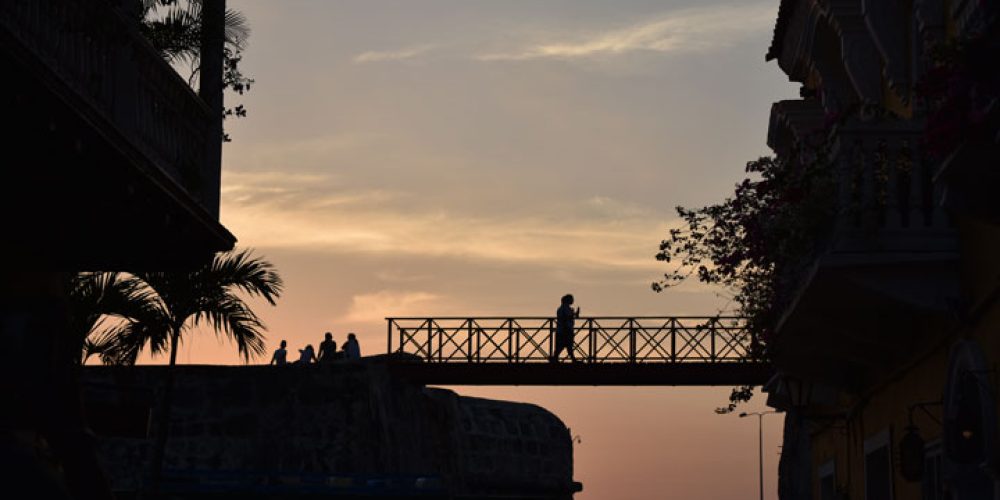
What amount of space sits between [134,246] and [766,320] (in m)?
6.04

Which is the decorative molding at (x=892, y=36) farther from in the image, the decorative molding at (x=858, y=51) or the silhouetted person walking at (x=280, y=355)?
the silhouetted person walking at (x=280, y=355)

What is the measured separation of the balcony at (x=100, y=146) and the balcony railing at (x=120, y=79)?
10 millimetres

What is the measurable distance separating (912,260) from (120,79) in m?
5.42

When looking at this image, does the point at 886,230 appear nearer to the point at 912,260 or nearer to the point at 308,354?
the point at 912,260

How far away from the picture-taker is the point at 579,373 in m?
34.5

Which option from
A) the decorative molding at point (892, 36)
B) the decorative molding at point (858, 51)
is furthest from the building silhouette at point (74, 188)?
the decorative molding at point (858, 51)

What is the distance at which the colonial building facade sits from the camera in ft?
30.8

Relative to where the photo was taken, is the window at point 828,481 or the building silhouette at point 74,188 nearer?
the building silhouette at point 74,188

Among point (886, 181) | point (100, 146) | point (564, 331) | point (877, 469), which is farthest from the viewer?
point (564, 331)

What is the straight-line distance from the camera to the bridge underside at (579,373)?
34.0m

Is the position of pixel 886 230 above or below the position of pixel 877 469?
above

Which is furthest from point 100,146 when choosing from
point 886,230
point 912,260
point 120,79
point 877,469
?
point 877,469

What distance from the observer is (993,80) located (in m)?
8.62

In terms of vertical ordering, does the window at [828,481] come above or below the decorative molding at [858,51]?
below
